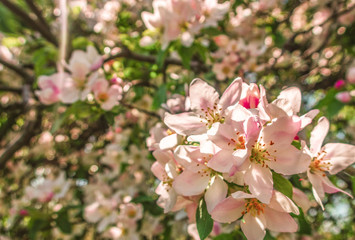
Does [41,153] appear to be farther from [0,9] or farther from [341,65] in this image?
[341,65]

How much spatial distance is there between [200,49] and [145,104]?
0.79 m

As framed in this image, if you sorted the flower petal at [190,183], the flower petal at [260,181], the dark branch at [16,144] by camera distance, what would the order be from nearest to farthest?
the flower petal at [260,181], the flower petal at [190,183], the dark branch at [16,144]

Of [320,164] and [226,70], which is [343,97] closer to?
[226,70]

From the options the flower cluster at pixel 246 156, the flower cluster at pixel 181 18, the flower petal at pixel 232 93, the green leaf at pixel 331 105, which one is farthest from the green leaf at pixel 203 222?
the green leaf at pixel 331 105

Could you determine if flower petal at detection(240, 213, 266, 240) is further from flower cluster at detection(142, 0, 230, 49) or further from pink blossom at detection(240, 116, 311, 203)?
flower cluster at detection(142, 0, 230, 49)

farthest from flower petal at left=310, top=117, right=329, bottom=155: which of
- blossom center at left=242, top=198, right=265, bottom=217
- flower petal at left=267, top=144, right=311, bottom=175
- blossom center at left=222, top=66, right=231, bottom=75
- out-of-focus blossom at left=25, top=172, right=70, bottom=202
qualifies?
out-of-focus blossom at left=25, top=172, right=70, bottom=202

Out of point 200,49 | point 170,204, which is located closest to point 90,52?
point 200,49

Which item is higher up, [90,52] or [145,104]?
[90,52]

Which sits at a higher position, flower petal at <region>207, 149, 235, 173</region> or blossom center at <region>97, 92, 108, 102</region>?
flower petal at <region>207, 149, 235, 173</region>

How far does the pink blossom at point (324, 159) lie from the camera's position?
90 cm

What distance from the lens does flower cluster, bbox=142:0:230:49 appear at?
1.60 metres

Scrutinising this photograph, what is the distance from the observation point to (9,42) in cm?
221

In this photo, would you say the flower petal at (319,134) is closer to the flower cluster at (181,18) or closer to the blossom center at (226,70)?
the flower cluster at (181,18)

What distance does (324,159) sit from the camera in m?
0.94
